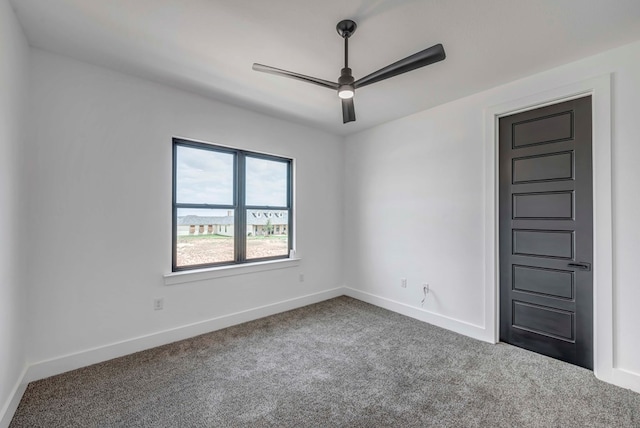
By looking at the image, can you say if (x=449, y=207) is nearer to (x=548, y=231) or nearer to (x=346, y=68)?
(x=548, y=231)

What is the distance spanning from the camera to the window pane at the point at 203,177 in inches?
120

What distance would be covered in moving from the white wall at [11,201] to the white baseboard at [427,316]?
359 centimetres

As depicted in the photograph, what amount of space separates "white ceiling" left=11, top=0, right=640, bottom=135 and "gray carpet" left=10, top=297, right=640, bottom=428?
263 cm

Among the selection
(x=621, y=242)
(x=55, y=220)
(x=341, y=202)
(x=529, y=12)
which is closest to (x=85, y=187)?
(x=55, y=220)

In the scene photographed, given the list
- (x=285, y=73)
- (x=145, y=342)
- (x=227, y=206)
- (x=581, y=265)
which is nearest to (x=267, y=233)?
(x=227, y=206)

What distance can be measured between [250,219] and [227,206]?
36cm

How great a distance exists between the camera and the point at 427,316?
339cm

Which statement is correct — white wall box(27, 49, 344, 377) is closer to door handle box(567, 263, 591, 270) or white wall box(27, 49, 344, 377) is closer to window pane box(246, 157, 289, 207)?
window pane box(246, 157, 289, 207)

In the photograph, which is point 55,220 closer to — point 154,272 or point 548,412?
point 154,272

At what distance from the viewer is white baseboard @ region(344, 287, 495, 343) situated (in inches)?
116

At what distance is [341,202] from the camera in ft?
15.0

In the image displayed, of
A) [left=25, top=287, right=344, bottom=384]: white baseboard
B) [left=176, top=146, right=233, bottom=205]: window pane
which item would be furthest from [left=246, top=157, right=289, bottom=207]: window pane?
[left=25, top=287, right=344, bottom=384]: white baseboard

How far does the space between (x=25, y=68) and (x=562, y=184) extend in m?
4.49

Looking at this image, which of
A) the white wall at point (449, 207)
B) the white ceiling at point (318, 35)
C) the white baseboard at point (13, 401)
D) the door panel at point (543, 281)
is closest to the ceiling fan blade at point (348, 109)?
the white ceiling at point (318, 35)
